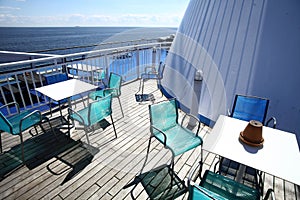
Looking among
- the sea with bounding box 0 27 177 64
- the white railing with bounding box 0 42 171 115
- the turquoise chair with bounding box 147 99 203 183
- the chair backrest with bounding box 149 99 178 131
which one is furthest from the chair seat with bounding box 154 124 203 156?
the sea with bounding box 0 27 177 64

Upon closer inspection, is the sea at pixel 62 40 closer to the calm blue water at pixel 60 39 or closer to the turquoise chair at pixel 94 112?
the calm blue water at pixel 60 39

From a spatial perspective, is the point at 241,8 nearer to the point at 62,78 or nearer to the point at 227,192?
the point at 227,192

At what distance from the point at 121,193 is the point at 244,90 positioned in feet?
8.90

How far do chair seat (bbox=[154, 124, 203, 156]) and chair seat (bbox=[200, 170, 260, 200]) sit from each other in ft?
1.42

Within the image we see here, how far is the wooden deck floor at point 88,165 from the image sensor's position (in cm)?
201

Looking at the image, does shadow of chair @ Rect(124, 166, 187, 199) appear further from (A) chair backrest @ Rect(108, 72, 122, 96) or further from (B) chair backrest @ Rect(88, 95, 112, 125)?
(A) chair backrest @ Rect(108, 72, 122, 96)

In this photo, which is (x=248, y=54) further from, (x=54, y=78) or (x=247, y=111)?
(x=54, y=78)

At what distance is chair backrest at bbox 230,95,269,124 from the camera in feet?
8.07

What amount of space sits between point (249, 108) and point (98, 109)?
2.36 m

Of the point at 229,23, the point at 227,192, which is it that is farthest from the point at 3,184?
the point at 229,23

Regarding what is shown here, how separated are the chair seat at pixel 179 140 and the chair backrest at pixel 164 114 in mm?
100

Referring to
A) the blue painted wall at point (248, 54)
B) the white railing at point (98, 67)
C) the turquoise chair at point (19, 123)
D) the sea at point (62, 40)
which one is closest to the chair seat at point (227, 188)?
the blue painted wall at point (248, 54)

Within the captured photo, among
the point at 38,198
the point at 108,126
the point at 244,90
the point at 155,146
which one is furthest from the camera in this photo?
the point at 108,126

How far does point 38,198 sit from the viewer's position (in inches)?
75.6
